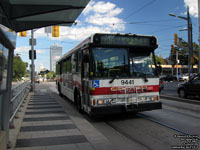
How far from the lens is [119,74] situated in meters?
7.04

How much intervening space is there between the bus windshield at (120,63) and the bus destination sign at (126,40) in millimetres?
237

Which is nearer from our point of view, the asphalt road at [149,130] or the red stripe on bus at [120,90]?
the asphalt road at [149,130]

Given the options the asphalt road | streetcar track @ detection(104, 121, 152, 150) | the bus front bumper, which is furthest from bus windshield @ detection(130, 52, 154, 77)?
streetcar track @ detection(104, 121, 152, 150)

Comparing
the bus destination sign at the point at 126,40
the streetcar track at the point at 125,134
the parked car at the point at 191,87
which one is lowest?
the streetcar track at the point at 125,134

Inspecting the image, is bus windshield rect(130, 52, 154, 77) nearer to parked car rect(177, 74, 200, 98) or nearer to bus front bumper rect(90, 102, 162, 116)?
bus front bumper rect(90, 102, 162, 116)

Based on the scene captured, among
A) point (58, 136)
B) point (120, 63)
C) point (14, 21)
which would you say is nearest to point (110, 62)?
point (120, 63)

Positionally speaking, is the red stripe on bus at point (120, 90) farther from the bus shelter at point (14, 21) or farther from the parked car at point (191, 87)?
the parked car at point (191, 87)

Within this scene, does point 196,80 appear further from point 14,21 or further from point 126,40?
point 14,21

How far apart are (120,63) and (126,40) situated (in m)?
0.86

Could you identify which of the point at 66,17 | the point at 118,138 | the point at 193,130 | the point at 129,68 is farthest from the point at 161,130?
the point at 66,17

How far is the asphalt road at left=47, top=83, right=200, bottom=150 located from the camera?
4.87 meters

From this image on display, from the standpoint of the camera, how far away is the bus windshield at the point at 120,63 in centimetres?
688

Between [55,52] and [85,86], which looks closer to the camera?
[85,86]

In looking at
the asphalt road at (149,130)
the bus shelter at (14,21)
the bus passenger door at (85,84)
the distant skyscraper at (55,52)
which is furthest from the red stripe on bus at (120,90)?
the distant skyscraper at (55,52)
